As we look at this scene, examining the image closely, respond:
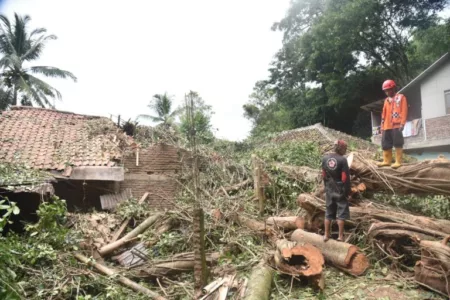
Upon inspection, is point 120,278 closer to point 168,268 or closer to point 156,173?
point 168,268

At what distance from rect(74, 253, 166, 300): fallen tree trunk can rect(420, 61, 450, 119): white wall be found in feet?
54.6

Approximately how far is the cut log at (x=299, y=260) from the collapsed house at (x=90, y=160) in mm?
4553

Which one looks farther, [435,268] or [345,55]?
[345,55]

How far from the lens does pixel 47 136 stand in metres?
10.5

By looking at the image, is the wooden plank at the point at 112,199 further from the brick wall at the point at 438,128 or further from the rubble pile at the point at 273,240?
the brick wall at the point at 438,128

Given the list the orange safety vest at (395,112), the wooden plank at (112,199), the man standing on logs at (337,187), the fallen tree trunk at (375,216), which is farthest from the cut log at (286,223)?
the wooden plank at (112,199)

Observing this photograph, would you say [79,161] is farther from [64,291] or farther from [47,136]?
[64,291]

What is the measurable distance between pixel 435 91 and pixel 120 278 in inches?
697

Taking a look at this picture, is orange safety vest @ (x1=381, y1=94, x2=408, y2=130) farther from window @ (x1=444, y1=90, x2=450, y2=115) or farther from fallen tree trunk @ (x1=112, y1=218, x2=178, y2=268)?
window @ (x1=444, y1=90, x2=450, y2=115)

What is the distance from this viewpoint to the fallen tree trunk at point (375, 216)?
4.89 metres

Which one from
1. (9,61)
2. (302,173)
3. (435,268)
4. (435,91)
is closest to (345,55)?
(435,91)

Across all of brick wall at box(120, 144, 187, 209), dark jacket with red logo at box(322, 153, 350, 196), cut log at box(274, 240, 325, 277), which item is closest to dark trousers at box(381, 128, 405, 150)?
dark jacket with red logo at box(322, 153, 350, 196)

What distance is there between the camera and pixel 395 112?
5.69m

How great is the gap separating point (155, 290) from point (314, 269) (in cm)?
272
